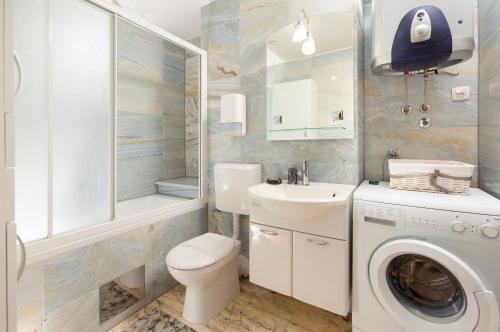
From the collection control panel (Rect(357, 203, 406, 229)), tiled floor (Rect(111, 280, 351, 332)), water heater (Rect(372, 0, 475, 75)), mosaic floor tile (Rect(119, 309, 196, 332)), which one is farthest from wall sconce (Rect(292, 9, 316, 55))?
mosaic floor tile (Rect(119, 309, 196, 332))

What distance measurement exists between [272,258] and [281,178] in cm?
64

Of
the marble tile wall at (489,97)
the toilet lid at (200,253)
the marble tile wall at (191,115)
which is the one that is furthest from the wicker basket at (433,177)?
the marble tile wall at (191,115)

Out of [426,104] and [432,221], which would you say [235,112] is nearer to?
[426,104]

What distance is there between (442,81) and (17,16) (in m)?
2.45

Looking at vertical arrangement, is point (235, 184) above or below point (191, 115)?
below

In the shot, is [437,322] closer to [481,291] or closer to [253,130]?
[481,291]

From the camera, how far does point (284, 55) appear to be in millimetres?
1838

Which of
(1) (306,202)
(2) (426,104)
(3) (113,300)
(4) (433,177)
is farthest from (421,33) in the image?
(3) (113,300)

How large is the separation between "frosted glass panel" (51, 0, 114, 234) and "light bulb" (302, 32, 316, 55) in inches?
52.1

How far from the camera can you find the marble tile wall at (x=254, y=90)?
1659mm

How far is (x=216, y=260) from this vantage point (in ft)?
4.92

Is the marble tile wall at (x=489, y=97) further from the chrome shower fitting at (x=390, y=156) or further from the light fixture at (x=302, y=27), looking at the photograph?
the light fixture at (x=302, y=27)

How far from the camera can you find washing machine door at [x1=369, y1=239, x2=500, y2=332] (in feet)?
3.21

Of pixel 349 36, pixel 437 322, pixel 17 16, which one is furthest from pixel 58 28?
pixel 437 322
